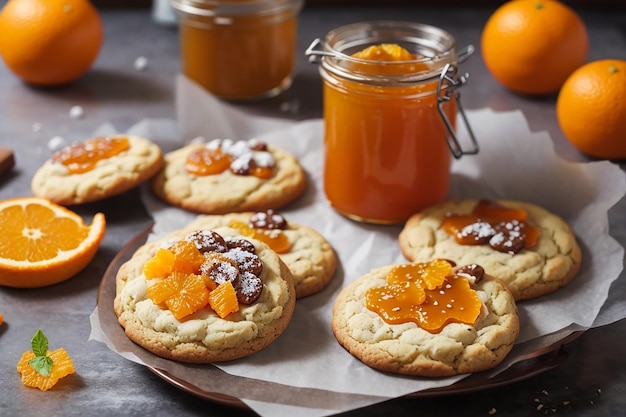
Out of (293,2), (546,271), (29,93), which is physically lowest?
(29,93)

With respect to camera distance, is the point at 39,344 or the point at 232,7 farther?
the point at 232,7

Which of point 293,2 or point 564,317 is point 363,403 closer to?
point 564,317

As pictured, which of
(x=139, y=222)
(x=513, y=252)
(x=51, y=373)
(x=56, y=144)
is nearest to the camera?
(x=51, y=373)

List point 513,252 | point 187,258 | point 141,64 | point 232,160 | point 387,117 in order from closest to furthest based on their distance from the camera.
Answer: point 187,258
point 513,252
point 387,117
point 232,160
point 141,64

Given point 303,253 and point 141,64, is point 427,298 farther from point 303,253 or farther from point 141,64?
point 141,64

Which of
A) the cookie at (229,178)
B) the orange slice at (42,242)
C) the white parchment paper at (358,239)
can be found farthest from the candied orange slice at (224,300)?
the cookie at (229,178)

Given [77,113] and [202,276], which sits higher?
[202,276]

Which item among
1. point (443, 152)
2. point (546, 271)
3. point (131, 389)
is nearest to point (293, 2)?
point (443, 152)

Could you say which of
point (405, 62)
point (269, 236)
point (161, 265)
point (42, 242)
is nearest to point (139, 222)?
point (42, 242)
